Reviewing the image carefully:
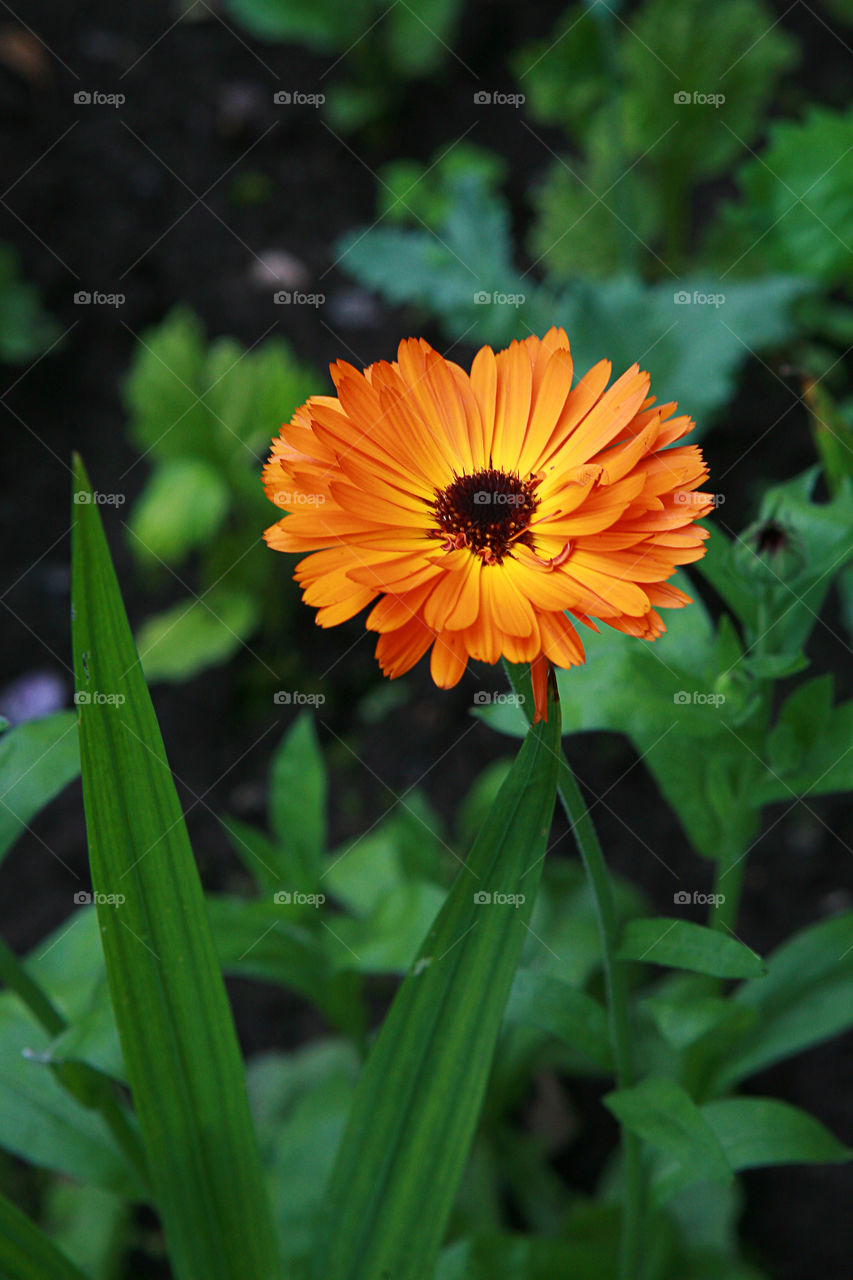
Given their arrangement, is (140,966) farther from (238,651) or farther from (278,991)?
(238,651)

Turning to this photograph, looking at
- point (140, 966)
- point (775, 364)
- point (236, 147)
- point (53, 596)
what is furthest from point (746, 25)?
point (140, 966)

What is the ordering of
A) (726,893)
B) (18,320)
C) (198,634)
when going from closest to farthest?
(726,893) < (198,634) < (18,320)
